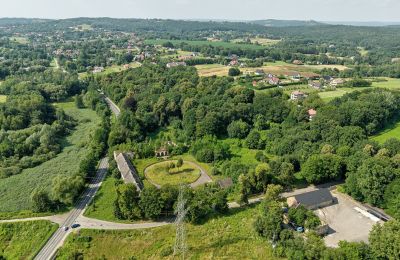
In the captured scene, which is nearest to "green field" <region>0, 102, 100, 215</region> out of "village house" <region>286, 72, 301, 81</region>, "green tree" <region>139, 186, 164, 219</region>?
"green tree" <region>139, 186, 164, 219</region>

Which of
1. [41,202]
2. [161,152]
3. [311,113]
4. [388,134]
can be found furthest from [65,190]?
[388,134]

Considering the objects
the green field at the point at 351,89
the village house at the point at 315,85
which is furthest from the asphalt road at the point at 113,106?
the village house at the point at 315,85

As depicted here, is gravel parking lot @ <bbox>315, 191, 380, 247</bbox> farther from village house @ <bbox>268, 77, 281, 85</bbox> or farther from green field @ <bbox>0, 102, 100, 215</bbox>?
village house @ <bbox>268, 77, 281, 85</bbox>

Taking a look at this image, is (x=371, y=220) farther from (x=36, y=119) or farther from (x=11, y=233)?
(x=36, y=119)

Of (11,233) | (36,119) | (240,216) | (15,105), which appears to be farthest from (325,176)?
(15,105)

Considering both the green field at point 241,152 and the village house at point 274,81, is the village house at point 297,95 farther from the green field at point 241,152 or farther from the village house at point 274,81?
the green field at point 241,152
